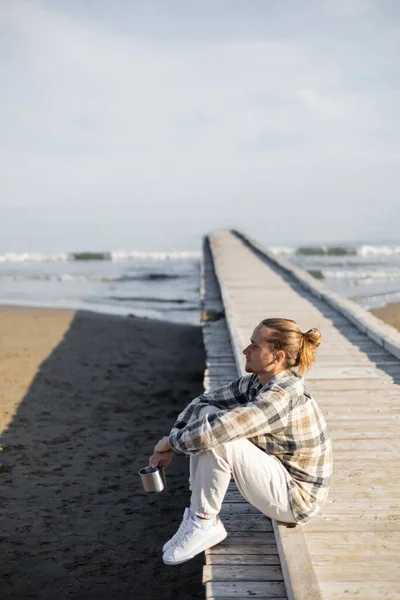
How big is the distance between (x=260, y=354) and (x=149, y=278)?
910 inches

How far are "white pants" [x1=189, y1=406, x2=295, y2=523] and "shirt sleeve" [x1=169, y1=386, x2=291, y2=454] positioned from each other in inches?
3.0

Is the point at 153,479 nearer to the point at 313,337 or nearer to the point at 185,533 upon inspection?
the point at 185,533

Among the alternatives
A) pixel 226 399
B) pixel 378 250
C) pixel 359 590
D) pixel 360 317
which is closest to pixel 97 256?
pixel 378 250

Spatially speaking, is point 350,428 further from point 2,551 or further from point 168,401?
point 168,401

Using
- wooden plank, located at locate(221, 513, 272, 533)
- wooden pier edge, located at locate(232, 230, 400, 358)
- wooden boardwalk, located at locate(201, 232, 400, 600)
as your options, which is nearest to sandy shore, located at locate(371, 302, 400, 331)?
wooden pier edge, located at locate(232, 230, 400, 358)

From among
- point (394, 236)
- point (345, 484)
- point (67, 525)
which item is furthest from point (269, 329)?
point (394, 236)

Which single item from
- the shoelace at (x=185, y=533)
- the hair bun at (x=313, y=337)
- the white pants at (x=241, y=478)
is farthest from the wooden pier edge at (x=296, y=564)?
the hair bun at (x=313, y=337)

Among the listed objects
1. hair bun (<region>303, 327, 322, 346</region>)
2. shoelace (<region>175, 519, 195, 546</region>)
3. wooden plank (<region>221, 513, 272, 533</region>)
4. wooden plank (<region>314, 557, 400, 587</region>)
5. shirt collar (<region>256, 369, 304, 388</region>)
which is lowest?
wooden plank (<region>221, 513, 272, 533</region>)

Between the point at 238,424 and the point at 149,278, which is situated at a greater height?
the point at 238,424

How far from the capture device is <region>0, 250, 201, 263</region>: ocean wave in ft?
122

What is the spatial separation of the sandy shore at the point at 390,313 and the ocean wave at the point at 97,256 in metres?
19.9

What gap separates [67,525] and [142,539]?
0.64m

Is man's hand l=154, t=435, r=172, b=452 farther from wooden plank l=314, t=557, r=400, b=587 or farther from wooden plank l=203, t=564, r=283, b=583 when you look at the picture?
wooden plank l=314, t=557, r=400, b=587

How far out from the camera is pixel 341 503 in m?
4.30
